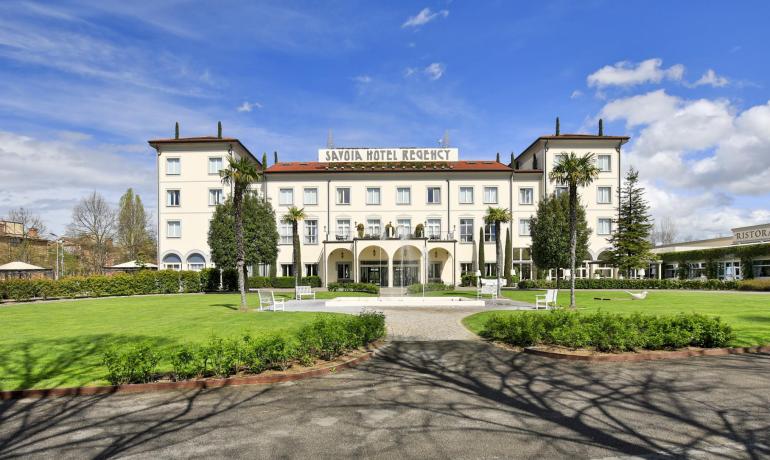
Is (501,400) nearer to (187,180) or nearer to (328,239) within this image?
(328,239)

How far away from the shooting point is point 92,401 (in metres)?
7.34

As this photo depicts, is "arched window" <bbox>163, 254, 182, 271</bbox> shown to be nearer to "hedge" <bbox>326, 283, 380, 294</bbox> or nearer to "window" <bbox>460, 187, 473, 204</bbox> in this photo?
"hedge" <bbox>326, 283, 380, 294</bbox>

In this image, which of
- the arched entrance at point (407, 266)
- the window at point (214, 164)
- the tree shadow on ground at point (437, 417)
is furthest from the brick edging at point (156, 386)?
the window at point (214, 164)

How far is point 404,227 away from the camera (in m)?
43.8

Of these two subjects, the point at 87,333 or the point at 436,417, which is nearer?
the point at 436,417

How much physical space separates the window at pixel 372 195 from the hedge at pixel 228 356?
3433 centimetres

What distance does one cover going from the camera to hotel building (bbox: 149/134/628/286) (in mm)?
42688

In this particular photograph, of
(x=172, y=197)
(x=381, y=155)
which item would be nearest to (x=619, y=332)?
(x=381, y=155)

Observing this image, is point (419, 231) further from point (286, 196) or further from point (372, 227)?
point (286, 196)

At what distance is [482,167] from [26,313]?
126ft

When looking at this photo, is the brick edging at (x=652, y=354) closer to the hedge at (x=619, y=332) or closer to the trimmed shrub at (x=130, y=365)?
the hedge at (x=619, y=332)

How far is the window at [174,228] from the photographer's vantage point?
42.5 metres

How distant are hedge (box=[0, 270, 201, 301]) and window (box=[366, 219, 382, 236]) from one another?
53.1 ft

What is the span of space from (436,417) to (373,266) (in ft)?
119
